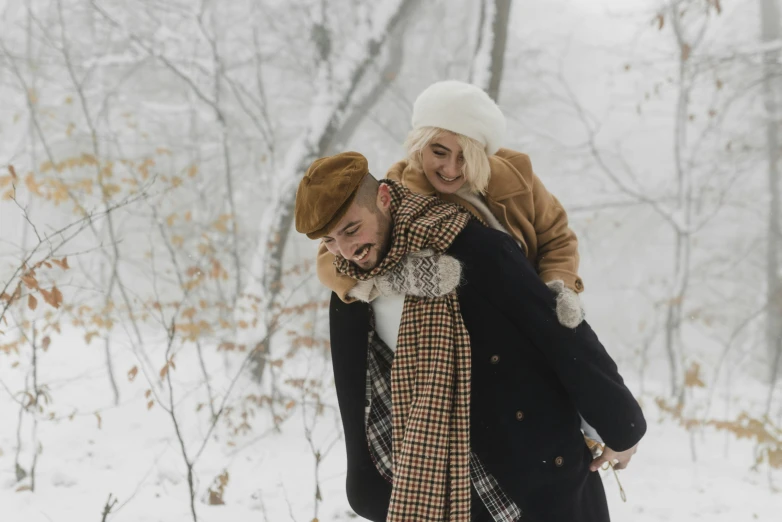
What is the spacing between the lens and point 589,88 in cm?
→ 2714

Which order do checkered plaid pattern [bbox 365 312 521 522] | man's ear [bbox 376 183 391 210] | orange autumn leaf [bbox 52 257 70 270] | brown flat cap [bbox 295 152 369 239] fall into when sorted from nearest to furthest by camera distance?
brown flat cap [bbox 295 152 369 239], man's ear [bbox 376 183 391 210], checkered plaid pattern [bbox 365 312 521 522], orange autumn leaf [bbox 52 257 70 270]

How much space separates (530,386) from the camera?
4.16 ft

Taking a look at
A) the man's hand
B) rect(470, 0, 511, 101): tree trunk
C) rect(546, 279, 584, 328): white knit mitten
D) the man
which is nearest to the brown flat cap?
the man

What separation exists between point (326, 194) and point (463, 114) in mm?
600

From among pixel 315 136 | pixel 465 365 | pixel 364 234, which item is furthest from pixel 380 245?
pixel 315 136

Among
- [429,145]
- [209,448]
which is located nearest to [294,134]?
[209,448]

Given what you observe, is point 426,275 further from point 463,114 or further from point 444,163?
point 463,114

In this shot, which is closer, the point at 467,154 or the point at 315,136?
the point at 467,154

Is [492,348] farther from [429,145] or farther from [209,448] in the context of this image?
[209,448]

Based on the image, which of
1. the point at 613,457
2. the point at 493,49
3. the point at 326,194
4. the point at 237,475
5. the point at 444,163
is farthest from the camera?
the point at 237,475

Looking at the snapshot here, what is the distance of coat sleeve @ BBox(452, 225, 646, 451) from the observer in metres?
1.20

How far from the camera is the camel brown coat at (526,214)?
1.42 metres

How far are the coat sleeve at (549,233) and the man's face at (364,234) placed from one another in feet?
1.56

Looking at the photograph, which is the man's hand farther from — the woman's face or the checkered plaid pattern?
the woman's face
